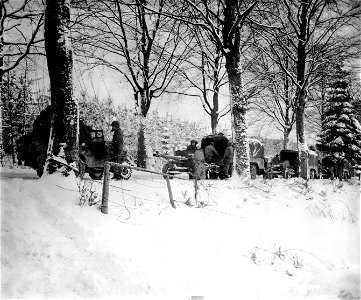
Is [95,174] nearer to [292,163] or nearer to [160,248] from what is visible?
[160,248]

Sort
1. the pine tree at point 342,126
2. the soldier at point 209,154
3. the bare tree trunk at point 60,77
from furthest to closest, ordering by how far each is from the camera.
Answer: the pine tree at point 342,126
the soldier at point 209,154
the bare tree trunk at point 60,77

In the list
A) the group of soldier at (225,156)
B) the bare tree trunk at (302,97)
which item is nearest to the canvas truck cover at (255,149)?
the bare tree trunk at (302,97)

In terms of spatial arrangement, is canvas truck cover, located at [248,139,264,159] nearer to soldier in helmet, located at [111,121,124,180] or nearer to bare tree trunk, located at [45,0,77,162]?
soldier in helmet, located at [111,121,124,180]

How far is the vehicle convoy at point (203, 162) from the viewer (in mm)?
11250

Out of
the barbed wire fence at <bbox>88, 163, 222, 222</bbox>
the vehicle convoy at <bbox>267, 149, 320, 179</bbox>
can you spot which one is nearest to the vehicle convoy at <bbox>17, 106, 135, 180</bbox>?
the barbed wire fence at <bbox>88, 163, 222, 222</bbox>

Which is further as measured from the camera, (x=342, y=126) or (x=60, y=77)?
(x=342, y=126)

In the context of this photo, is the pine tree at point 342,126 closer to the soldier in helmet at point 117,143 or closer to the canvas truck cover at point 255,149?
the canvas truck cover at point 255,149

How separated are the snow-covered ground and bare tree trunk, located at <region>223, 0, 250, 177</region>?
267 centimetres

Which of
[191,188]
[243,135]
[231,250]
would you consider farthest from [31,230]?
[243,135]

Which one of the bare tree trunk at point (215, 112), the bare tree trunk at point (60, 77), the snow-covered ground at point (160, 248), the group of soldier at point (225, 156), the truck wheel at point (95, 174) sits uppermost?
the bare tree trunk at point (215, 112)

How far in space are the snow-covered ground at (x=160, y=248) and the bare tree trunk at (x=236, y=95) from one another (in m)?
2.67

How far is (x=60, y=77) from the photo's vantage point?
574cm

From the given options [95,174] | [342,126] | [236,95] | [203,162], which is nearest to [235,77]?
[236,95]

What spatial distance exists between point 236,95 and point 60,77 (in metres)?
6.20
